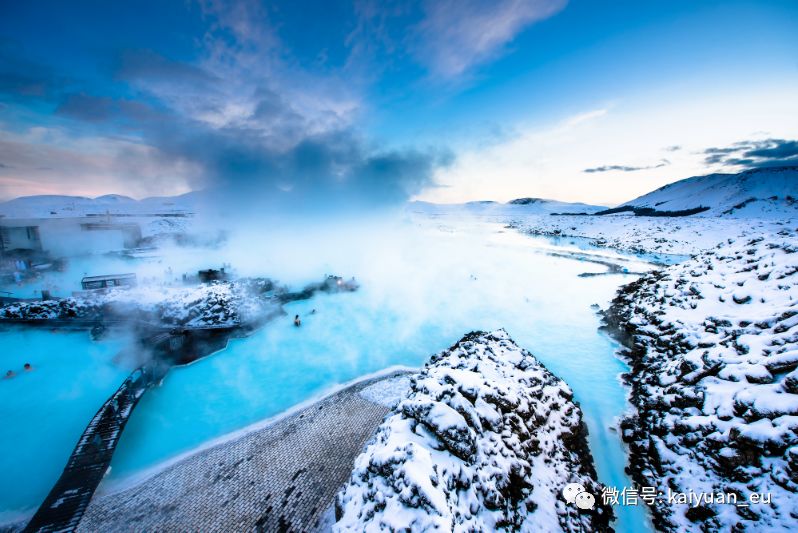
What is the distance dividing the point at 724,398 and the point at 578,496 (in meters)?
6.55

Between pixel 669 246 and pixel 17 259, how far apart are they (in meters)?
101

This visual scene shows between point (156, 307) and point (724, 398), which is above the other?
point (724, 398)

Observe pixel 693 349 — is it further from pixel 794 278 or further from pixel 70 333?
pixel 70 333

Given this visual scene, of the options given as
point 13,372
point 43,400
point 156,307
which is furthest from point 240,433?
point 156,307

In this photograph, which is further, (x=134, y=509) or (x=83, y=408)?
(x=83, y=408)

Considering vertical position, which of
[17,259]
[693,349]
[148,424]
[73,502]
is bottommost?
[148,424]

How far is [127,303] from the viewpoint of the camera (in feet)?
81.1

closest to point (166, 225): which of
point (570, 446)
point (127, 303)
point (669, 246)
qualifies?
point (127, 303)

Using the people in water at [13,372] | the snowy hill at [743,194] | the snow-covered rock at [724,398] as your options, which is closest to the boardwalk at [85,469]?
the people in water at [13,372]

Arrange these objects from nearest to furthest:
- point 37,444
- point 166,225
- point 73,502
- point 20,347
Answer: point 73,502
point 37,444
point 20,347
point 166,225

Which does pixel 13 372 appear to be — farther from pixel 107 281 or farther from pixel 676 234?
pixel 676 234

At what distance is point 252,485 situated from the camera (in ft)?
33.6

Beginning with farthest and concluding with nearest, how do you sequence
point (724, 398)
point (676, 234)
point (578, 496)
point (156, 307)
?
1. point (676, 234)
2. point (156, 307)
3. point (724, 398)
4. point (578, 496)

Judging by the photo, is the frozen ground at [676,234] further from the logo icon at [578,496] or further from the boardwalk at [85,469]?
the boardwalk at [85,469]
